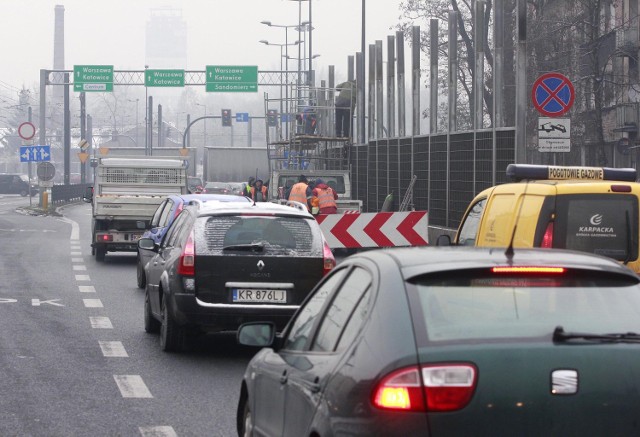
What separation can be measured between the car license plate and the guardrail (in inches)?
2037

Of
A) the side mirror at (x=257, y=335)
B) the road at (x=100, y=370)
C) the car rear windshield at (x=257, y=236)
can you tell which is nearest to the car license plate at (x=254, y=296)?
the car rear windshield at (x=257, y=236)

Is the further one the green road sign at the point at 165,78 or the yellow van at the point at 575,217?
the green road sign at the point at 165,78

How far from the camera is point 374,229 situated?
22.8 meters

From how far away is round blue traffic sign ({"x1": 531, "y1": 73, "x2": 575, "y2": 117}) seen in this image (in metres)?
19.7

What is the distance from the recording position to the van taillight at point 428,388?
465 centimetres

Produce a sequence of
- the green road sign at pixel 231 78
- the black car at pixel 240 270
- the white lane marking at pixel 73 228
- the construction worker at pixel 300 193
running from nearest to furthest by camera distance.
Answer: the black car at pixel 240 270 < the construction worker at pixel 300 193 < the white lane marking at pixel 73 228 < the green road sign at pixel 231 78

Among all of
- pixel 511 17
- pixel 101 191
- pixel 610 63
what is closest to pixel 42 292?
pixel 101 191

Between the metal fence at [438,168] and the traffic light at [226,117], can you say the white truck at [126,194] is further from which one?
the traffic light at [226,117]

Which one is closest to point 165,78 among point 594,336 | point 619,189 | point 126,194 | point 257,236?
point 126,194

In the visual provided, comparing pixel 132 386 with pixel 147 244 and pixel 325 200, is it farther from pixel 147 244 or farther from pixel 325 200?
pixel 325 200

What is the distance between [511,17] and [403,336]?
46609 millimetres

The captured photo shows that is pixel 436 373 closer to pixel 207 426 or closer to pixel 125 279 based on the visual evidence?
pixel 207 426

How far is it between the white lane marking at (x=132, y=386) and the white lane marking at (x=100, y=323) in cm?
388

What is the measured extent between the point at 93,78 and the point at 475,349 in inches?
2798
